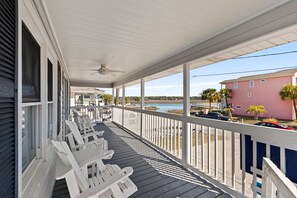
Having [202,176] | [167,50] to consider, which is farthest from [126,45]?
[202,176]

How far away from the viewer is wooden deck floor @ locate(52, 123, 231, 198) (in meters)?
2.32

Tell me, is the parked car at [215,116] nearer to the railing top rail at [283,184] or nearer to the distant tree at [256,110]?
the distant tree at [256,110]

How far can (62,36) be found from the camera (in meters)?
2.70

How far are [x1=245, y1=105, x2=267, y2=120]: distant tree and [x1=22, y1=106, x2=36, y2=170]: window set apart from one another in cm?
296

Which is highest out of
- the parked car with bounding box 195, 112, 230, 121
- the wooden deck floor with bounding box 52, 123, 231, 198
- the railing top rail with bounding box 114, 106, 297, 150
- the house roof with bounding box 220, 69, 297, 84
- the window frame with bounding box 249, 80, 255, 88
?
the house roof with bounding box 220, 69, 297, 84

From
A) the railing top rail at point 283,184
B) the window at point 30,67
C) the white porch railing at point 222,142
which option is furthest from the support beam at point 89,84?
the railing top rail at point 283,184

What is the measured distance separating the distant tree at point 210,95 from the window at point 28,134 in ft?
10.7

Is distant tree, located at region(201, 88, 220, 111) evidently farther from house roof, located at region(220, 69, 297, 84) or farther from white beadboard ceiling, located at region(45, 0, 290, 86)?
white beadboard ceiling, located at region(45, 0, 290, 86)

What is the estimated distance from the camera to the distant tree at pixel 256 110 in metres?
2.60

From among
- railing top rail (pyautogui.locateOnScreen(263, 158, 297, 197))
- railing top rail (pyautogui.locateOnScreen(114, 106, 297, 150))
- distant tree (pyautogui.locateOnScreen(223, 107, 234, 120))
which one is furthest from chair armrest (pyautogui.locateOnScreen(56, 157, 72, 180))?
distant tree (pyautogui.locateOnScreen(223, 107, 234, 120))

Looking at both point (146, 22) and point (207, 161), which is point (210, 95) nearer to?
point (207, 161)

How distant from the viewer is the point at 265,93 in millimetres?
2881

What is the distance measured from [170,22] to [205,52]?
0.89 m

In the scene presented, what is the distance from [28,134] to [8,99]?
0.96 meters
